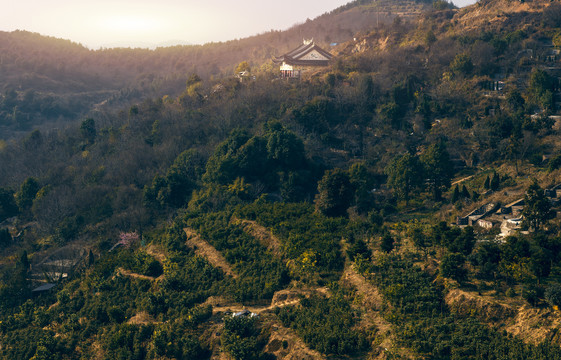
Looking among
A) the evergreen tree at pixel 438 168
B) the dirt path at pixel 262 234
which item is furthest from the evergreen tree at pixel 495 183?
the dirt path at pixel 262 234

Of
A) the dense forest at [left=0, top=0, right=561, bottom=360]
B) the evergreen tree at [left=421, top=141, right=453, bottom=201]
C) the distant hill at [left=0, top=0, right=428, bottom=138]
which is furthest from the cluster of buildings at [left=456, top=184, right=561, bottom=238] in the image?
the distant hill at [left=0, top=0, right=428, bottom=138]

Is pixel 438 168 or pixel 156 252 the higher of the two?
pixel 438 168

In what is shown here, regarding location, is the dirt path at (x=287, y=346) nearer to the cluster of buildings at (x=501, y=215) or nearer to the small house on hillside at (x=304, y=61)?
the cluster of buildings at (x=501, y=215)

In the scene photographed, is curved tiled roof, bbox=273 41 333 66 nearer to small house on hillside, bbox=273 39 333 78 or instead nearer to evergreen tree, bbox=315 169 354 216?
small house on hillside, bbox=273 39 333 78

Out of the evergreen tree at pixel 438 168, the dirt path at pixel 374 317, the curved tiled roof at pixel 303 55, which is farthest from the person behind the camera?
the curved tiled roof at pixel 303 55

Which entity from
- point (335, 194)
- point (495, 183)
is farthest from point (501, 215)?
point (335, 194)

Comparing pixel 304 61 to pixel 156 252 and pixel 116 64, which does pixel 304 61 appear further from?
pixel 116 64

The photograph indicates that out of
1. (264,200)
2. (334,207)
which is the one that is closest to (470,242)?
(334,207)
